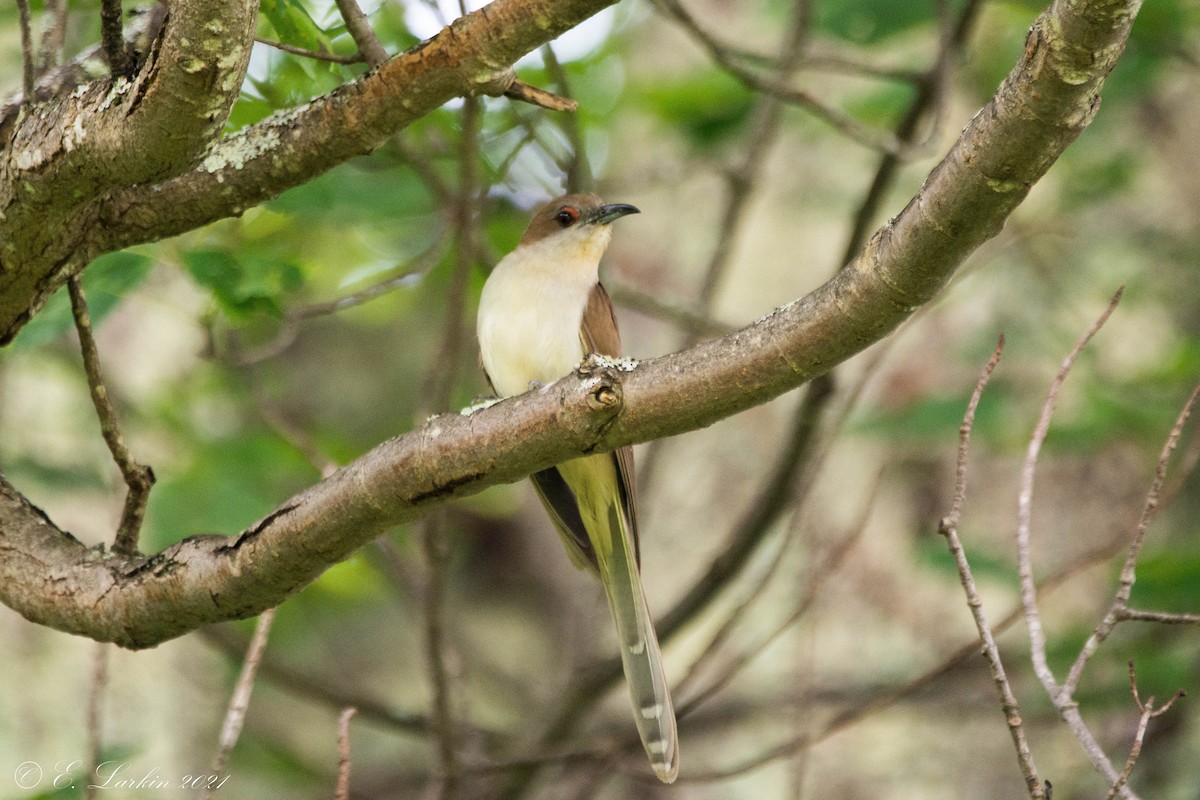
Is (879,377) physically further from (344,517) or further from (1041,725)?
(344,517)

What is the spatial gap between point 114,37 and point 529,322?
2434 mm

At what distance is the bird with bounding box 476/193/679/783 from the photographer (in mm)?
4281

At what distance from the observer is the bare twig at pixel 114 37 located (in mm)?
2100

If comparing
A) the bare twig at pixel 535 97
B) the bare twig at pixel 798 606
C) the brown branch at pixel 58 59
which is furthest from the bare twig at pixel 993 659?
the brown branch at pixel 58 59

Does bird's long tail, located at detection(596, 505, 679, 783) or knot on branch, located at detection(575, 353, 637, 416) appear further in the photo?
bird's long tail, located at detection(596, 505, 679, 783)

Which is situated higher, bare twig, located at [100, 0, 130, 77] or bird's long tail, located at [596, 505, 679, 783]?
bare twig, located at [100, 0, 130, 77]

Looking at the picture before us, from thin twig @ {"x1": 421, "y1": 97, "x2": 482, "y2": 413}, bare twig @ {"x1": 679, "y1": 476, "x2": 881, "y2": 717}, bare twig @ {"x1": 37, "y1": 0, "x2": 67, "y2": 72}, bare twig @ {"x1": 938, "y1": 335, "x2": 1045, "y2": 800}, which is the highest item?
thin twig @ {"x1": 421, "y1": 97, "x2": 482, "y2": 413}

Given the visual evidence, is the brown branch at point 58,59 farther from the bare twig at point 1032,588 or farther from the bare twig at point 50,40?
the bare twig at point 1032,588

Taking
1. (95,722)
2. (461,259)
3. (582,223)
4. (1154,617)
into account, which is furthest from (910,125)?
(95,722)

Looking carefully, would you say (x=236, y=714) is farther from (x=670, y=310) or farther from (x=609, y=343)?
(x=670, y=310)

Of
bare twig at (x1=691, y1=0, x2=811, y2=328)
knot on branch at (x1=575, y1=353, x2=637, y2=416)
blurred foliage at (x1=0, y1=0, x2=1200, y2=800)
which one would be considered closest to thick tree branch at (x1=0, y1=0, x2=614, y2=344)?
knot on branch at (x1=575, y1=353, x2=637, y2=416)

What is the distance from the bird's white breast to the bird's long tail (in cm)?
62

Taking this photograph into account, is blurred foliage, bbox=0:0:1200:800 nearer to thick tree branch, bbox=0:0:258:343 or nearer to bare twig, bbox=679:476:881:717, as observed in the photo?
bare twig, bbox=679:476:881:717

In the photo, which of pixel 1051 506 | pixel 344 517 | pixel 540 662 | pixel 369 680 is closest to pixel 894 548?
pixel 1051 506
